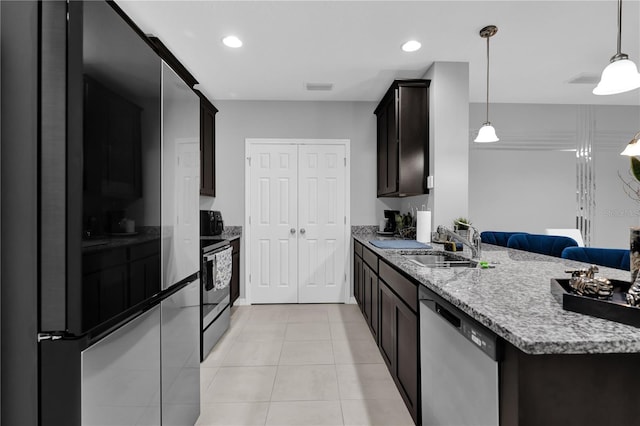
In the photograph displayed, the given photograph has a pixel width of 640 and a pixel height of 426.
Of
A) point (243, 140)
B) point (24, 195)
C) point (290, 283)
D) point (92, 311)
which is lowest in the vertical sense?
point (290, 283)

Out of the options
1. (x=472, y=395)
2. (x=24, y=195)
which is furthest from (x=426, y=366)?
(x=24, y=195)

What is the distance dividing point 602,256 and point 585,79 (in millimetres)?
2621

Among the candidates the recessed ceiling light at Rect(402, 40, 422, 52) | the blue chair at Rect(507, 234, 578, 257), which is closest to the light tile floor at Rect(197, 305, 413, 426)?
the blue chair at Rect(507, 234, 578, 257)

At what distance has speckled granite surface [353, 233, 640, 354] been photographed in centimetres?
72

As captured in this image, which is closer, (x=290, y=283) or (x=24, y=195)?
(x=24, y=195)

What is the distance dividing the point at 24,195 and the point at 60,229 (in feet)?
0.45

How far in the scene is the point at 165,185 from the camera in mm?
1330

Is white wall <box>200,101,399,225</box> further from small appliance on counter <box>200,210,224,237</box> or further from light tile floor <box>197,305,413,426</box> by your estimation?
light tile floor <box>197,305,413,426</box>

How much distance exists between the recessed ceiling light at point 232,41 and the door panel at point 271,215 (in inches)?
59.7

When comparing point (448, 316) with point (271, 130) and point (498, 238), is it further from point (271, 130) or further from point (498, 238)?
point (271, 130)

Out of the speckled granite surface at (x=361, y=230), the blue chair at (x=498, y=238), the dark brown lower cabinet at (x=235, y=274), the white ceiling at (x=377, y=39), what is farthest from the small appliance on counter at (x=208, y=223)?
the blue chair at (x=498, y=238)

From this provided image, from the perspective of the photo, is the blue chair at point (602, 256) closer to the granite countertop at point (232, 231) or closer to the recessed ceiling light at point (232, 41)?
the recessed ceiling light at point (232, 41)

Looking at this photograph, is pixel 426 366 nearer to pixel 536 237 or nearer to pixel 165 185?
pixel 165 185

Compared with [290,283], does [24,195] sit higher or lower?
higher
